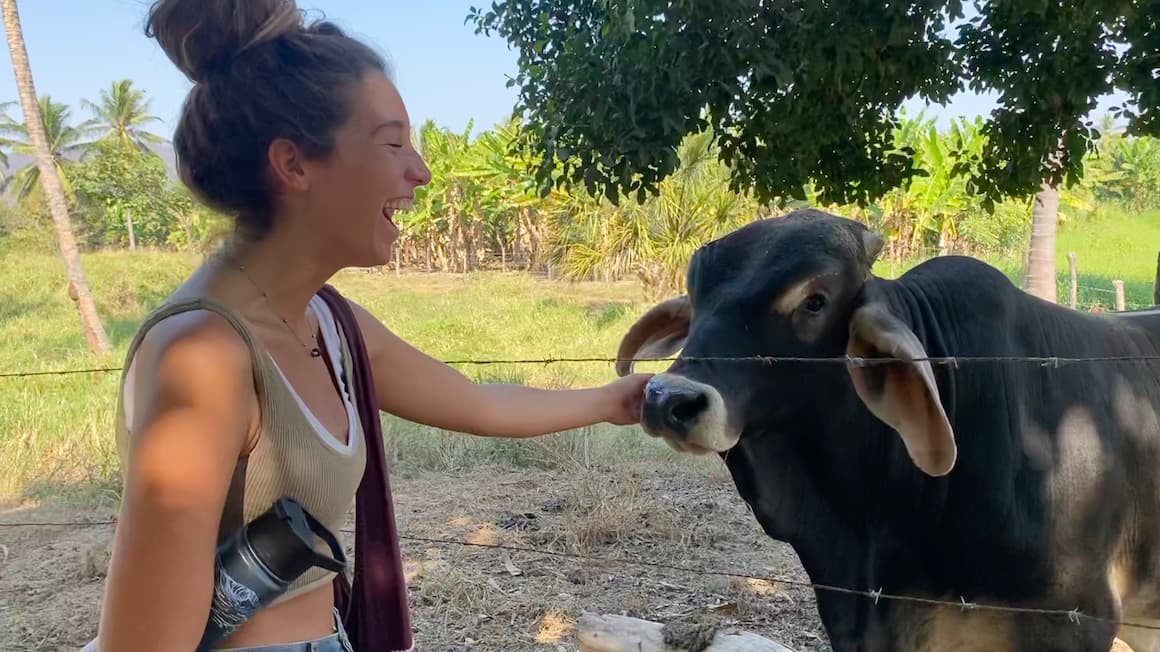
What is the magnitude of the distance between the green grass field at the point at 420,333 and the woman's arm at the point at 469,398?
15.2 inches

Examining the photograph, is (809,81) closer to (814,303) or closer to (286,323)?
(814,303)

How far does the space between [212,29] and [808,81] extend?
228 cm

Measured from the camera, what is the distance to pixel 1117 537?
2186 millimetres

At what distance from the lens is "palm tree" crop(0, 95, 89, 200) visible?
1168 inches

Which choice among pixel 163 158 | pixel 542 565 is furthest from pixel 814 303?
pixel 163 158

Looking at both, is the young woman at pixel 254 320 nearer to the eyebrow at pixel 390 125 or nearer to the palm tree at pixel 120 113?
the eyebrow at pixel 390 125

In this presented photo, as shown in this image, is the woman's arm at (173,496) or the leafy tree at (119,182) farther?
the leafy tree at (119,182)

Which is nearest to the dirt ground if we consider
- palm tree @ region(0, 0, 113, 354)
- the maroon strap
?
the maroon strap

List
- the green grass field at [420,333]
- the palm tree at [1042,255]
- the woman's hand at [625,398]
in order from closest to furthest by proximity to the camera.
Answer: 1. the woman's hand at [625,398]
2. the green grass field at [420,333]
3. the palm tree at [1042,255]

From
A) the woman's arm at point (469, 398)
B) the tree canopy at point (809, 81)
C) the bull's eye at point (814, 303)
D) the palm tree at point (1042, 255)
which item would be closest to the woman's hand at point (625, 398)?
the woman's arm at point (469, 398)

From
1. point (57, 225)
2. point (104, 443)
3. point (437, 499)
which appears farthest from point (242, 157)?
point (57, 225)

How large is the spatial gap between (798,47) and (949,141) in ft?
53.0

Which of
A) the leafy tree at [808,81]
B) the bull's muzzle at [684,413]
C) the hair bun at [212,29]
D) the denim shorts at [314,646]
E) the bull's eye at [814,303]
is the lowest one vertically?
the denim shorts at [314,646]

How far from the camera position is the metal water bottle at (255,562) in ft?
3.89
